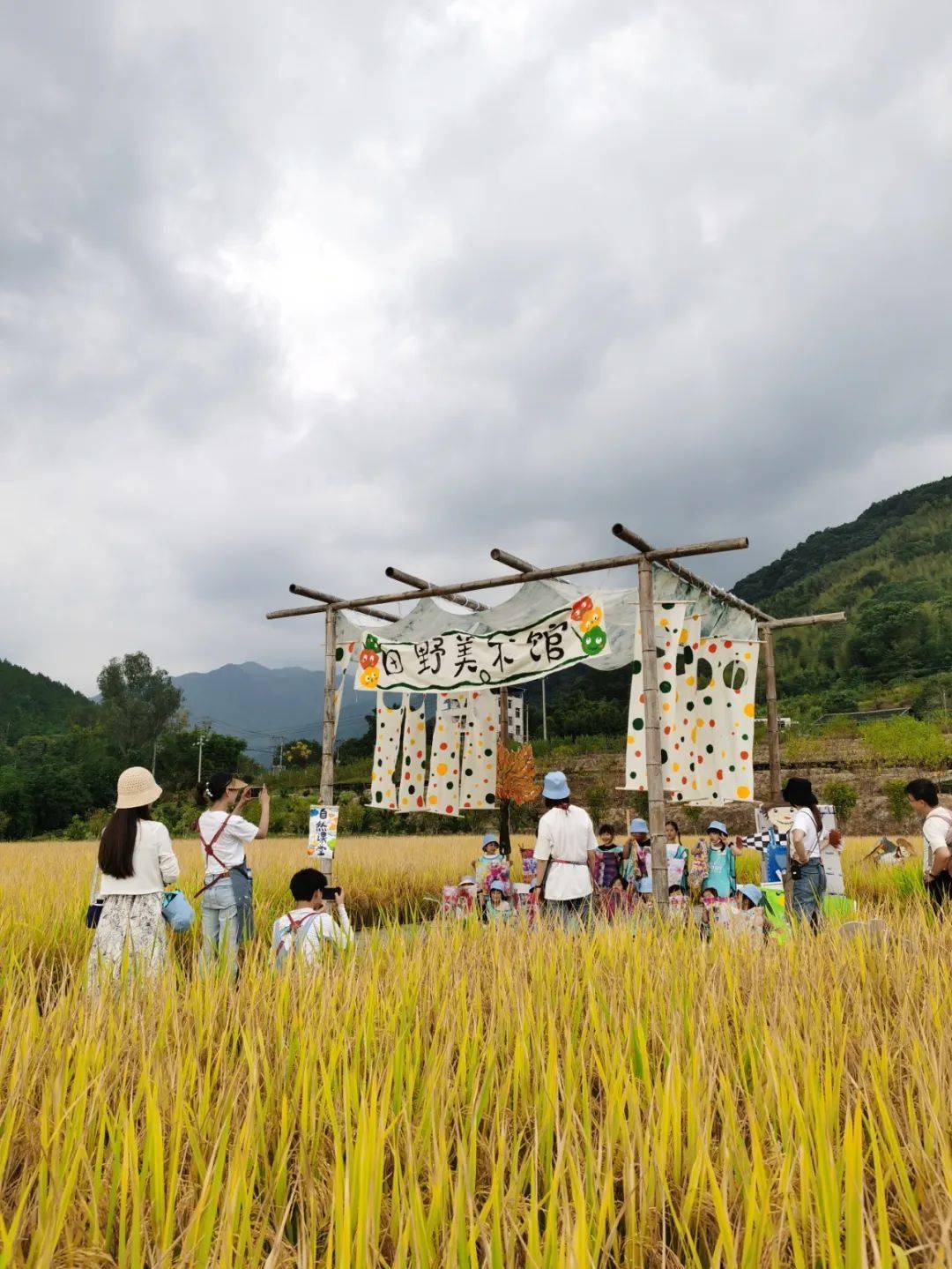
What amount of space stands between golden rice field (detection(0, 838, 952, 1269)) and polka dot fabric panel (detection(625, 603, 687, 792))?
9.55ft

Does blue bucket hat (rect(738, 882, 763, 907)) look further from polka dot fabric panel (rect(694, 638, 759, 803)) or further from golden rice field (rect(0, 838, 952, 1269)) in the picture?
golden rice field (rect(0, 838, 952, 1269))

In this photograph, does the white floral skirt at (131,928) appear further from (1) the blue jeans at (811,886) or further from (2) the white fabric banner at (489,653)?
(1) the blue jeans at (811,886)

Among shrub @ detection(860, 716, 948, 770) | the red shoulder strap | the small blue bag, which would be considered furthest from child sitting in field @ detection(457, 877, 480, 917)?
shrub @ detection(860, 716, 948, 770)

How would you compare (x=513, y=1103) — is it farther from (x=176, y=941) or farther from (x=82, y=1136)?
(x=176, y=941)

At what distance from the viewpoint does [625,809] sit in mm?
26094

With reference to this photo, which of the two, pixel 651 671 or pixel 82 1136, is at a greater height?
pixel 651 671

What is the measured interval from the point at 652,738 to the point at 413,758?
3.33 meters

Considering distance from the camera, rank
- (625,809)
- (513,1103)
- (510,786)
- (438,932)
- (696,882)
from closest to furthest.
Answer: (513,1103) → (438,932) → (696,882) → (510,786) → (625,809)

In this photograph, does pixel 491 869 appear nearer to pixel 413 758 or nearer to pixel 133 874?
pixel 413 758

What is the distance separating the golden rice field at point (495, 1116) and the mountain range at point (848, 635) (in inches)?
924

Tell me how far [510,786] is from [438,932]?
4.44 meters

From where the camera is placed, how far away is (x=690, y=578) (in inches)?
262

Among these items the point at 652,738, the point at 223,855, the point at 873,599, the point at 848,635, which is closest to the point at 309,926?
the point at 223,855

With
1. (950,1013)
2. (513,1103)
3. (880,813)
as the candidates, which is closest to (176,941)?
(513,1103)
